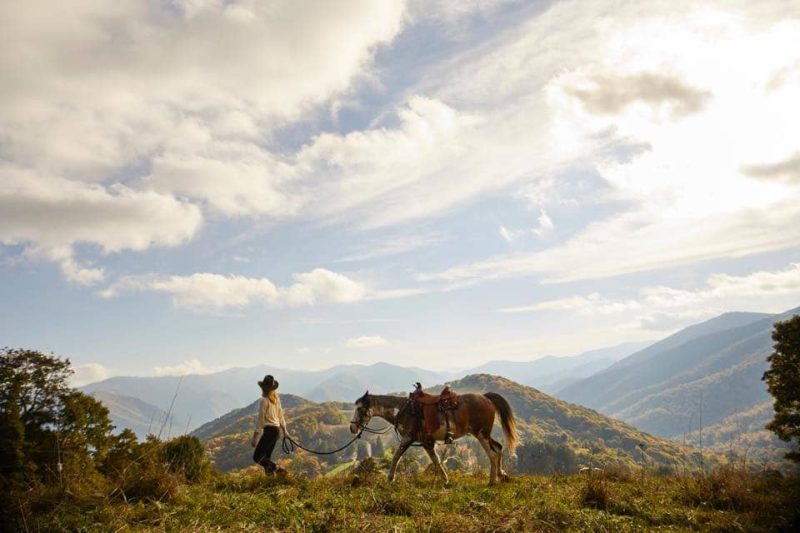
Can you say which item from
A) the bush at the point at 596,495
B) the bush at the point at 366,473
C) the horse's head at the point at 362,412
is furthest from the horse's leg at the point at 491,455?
the horse's head at the point at 362,412

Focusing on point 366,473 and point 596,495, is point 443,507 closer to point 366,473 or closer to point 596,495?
point 596,495

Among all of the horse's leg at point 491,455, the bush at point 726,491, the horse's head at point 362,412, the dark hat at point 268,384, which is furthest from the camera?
the horse's head at point 362,412

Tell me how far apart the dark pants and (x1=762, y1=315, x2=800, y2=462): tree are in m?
23.8

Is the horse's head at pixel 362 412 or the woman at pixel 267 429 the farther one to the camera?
the horse's head at pixel 362 412

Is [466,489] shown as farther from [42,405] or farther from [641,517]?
[42,405]

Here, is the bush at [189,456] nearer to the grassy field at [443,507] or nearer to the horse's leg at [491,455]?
the grassy field at [443,507]

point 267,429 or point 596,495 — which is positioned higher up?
point 267,429

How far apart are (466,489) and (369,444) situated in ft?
583

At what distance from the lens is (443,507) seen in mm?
8727

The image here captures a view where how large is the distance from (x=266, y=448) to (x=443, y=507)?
6430mm

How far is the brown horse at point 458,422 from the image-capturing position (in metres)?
12.4

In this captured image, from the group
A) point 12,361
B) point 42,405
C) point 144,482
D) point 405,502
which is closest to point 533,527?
point 405,502

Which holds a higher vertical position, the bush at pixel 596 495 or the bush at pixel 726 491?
the bush at pixel 596 495

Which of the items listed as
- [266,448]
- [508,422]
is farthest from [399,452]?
[266,448]
